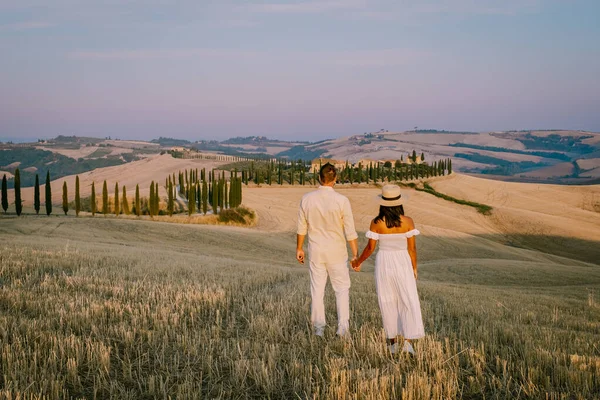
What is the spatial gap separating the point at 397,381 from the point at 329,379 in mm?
780

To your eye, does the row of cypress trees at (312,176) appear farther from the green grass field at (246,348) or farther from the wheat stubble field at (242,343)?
the green grass field at (246,348)

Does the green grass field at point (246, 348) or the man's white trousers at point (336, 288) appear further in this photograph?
the man's white trousers at point (336, 288)

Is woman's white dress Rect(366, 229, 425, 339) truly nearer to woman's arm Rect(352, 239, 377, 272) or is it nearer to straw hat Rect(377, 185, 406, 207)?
woman's arm Rect(352, 239, 377, 272)

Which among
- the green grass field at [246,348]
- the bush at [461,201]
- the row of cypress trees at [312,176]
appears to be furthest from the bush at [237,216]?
the green grass field at [246,348]

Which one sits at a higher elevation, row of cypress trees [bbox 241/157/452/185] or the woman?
the woman

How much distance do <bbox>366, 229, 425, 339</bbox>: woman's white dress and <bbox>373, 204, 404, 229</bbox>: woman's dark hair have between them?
17cm

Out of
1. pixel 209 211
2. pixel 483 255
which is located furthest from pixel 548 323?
pixel 209 211

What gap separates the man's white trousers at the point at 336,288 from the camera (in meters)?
7.64

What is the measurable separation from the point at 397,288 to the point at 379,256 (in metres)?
0.56

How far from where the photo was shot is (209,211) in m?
69.7

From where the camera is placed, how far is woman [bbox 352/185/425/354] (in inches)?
273

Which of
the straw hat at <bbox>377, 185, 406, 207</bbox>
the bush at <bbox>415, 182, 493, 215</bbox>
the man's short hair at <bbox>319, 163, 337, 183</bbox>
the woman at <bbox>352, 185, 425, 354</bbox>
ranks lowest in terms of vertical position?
the bush at <bbox>415, 182, 493, 215</bbox>

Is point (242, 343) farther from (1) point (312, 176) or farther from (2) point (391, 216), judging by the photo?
(1) point (312, 176)

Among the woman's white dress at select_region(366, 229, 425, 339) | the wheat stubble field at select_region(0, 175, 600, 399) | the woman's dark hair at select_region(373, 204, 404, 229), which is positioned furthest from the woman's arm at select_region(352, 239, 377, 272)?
the wheat stubble field at select_region(0, 175, 600, 399)
